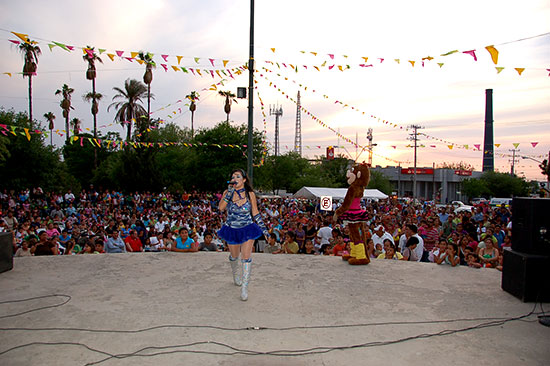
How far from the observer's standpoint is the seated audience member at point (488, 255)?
699 cm

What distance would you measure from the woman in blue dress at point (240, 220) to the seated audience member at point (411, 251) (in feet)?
12.1

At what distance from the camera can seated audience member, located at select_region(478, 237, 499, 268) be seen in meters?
6.99

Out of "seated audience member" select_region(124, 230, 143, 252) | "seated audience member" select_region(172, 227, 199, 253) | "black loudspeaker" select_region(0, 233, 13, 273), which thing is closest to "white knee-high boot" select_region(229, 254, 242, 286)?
"seated audience member" select_region(172, 227, 199, 253)

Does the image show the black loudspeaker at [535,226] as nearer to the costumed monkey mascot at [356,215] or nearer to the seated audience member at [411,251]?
the costumed monkey mascot at [356,215]

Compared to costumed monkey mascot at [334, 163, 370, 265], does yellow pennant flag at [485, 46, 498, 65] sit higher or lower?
higher

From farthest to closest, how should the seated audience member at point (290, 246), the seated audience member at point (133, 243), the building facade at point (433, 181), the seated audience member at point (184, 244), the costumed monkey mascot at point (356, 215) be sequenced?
the building facade at point (433, 181) → the seated audience member at point (133, 243) → the seated audience member at point (290, 246) → the seated audience member at point (184, 244) → the costumed monkey mascot at point (356, 215)

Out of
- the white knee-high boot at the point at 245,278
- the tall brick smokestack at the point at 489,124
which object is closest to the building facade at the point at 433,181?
the tall brick smokestack at the point at 489,124

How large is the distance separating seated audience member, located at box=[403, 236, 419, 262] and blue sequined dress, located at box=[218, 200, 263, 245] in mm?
3761

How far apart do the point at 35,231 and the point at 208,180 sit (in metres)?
19.0

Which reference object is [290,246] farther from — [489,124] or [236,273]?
[489,124]

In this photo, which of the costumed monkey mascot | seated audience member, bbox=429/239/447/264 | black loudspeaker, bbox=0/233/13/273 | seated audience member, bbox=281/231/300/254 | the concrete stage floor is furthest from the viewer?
seated audience member, bbox=281/231/300/254

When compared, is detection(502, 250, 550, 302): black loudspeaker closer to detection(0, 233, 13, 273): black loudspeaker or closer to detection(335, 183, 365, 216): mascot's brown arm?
detection(335, 183, 365, 216): mascot's brown arm

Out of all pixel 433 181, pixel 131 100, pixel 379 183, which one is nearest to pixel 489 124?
pixel 433 181

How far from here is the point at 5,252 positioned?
5.75m
